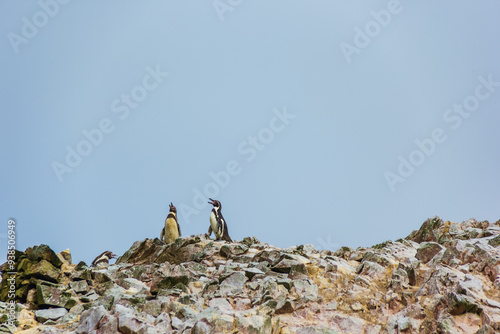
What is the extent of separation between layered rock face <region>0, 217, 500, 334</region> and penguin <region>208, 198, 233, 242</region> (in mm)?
4955

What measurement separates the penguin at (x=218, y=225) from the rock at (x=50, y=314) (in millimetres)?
9354

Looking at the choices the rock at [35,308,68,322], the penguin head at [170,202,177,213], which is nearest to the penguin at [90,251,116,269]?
the penguin head at [170,202,177,213]

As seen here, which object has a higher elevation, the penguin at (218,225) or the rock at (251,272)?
the penguin at (218,225)

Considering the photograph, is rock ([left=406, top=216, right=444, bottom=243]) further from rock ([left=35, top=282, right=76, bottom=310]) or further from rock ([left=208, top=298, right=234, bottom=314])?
rock ([left=35, top=282, right=76, bottom=310])

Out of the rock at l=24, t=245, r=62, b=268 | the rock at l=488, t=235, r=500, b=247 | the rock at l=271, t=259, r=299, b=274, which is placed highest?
the rock at l=24, t=245, r=62, b=268

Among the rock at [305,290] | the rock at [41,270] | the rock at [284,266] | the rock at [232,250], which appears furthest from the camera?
the rock at [232,250]

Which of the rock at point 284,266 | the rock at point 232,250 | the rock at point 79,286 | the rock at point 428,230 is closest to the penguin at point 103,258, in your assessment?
the rock at point 79,286

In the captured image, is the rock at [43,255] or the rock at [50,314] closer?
the rock at [50,314]

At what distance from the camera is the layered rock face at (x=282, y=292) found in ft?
34.8

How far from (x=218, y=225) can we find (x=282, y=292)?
1021cm

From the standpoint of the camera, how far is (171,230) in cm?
2147

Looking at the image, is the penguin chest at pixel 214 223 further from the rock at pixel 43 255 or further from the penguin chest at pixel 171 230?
the rock at pixel 43 255

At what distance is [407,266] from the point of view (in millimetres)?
12812

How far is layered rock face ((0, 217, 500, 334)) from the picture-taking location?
34.8 ft
